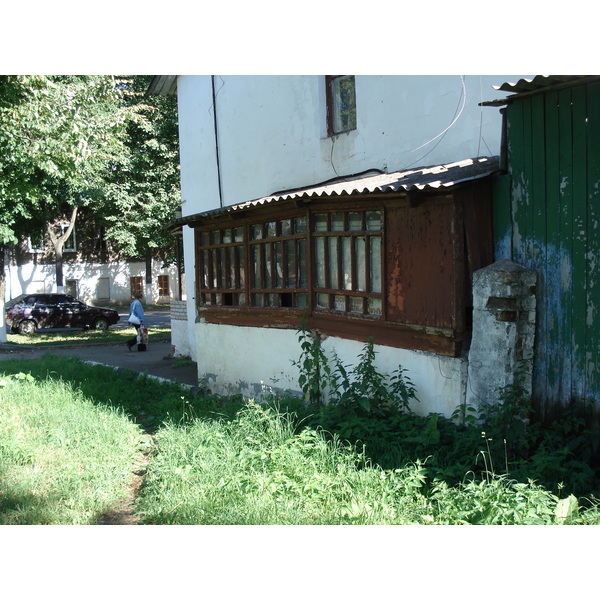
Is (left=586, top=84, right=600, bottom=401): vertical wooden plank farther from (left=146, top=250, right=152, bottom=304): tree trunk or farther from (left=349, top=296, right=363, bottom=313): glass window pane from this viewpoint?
(left=146, top=250, right=152, bottom=304): tree trunk

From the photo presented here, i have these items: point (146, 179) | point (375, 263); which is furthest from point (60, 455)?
point (146, 179)

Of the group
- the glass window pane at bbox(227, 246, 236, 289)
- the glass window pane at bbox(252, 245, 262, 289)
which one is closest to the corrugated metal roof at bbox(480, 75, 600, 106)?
the glass window pane at bbox(252, 245, 262, 289)

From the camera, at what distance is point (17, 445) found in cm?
659

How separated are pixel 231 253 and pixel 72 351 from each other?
9.26 meters

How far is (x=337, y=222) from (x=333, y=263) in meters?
0.53

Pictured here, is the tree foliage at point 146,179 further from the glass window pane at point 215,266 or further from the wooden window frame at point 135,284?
the glass window pane at point 215,266

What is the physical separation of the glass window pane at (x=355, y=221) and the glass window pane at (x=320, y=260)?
23.7 inches

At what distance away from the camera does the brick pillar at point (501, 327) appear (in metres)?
5.53

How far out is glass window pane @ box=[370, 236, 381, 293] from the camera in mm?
7055

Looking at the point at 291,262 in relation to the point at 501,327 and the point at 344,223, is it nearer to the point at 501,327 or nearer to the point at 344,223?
the point at 344,223

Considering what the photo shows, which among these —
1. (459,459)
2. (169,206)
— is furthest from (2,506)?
(169,206)

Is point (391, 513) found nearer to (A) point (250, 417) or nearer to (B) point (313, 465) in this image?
(B) point (313, 465)

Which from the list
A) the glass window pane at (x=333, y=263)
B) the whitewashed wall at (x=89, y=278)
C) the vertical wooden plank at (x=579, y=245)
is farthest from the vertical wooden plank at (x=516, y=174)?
the whitewashed wall at (x=89, y=278)

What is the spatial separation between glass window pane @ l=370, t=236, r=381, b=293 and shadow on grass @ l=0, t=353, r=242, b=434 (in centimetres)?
247
